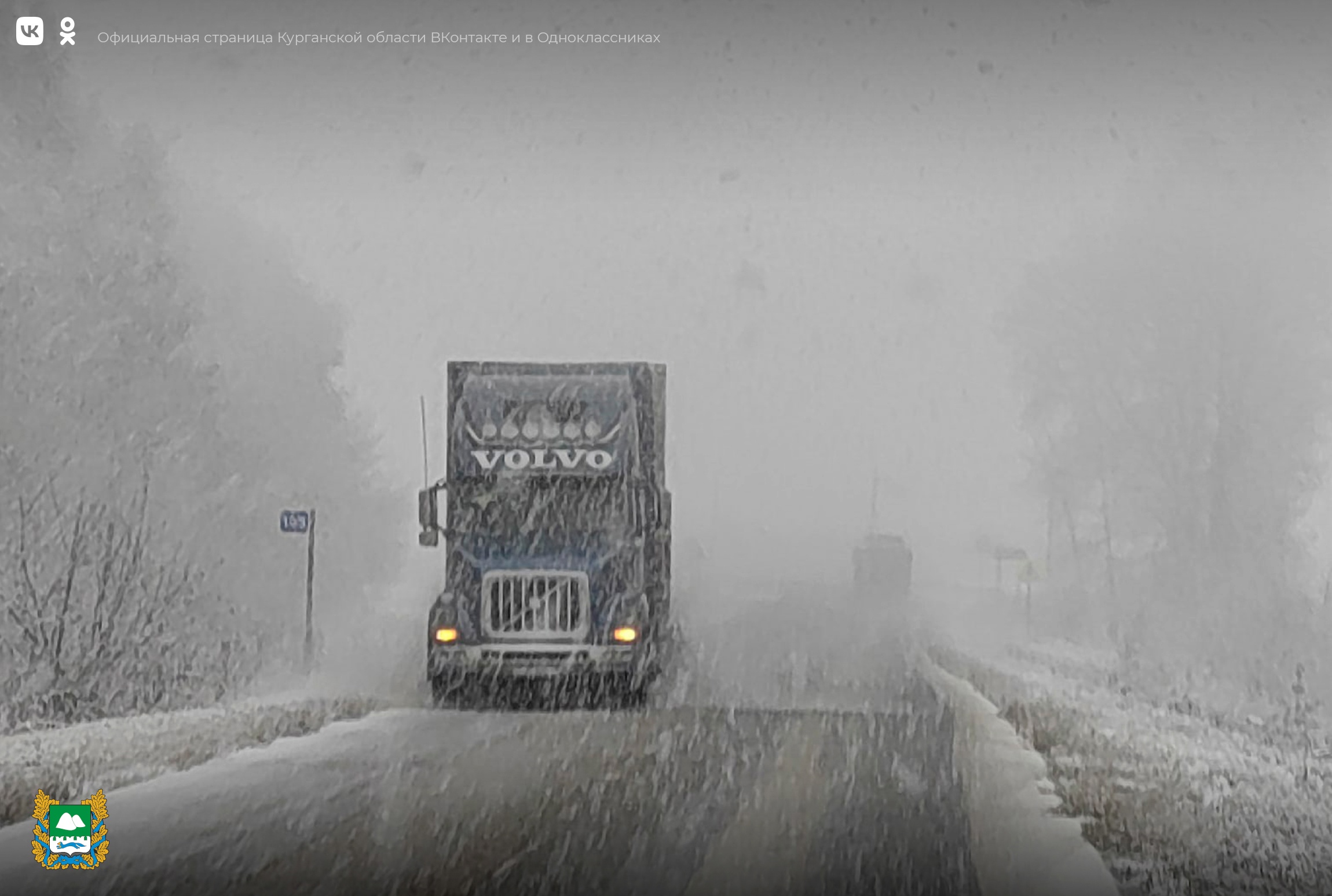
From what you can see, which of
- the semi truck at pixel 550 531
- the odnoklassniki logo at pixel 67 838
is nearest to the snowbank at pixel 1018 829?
the semi truck at pixel 550 531

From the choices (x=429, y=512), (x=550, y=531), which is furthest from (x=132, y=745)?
(x=550, y=531)

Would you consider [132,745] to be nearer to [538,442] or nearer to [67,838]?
[67,838]

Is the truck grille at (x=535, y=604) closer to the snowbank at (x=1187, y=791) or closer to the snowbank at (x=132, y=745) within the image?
the snowbank at (x=132, y=745)

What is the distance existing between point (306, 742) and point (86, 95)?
17.1 m

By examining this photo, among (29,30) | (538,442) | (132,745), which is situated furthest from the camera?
(538,442)

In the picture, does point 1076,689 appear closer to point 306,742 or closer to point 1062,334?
point 306,742

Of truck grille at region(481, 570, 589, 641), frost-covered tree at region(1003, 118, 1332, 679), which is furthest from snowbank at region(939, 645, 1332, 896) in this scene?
frost-covered tree at region(1003, 118, 1332, 679)

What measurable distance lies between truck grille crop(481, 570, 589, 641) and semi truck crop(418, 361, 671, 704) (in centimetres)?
1

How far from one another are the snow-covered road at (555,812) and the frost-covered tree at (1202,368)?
19959mm

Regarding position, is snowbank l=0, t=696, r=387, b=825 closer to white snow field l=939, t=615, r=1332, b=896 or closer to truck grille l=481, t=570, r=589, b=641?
truck grille l=481, t=570, r=589, b=641

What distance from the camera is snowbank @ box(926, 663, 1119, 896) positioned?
25.2ft

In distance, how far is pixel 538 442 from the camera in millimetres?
17938

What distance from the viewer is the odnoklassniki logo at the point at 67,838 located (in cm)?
712

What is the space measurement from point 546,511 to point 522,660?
1.85 meters
